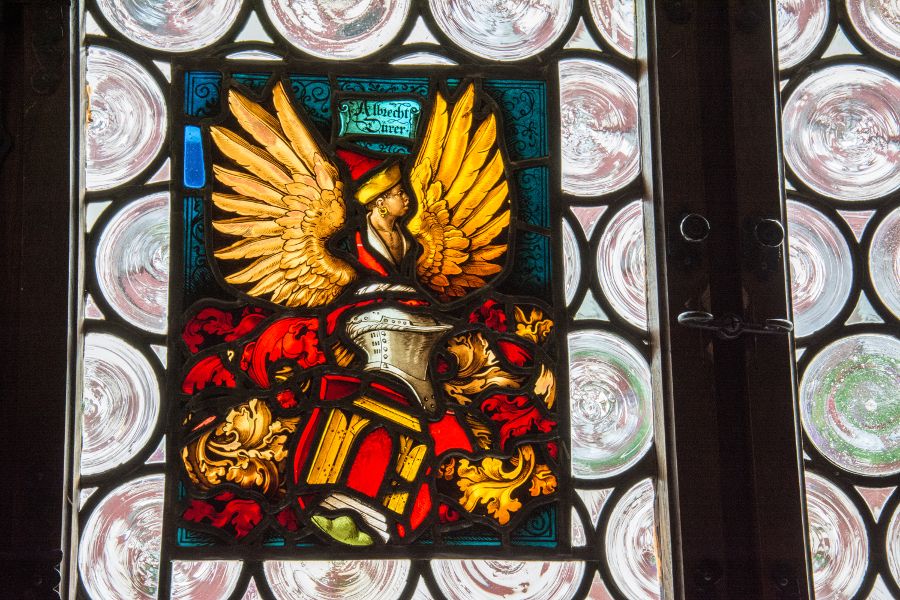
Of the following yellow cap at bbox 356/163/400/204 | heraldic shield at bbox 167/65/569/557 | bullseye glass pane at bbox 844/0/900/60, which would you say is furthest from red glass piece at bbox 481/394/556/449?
bullseye glass pane at bbox 844/0/900/60

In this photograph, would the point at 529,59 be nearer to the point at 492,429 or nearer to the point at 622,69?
the point at 622,69

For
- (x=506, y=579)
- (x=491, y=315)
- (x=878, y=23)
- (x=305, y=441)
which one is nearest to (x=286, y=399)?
(x=305, y=441)

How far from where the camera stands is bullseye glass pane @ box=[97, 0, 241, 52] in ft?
6.09

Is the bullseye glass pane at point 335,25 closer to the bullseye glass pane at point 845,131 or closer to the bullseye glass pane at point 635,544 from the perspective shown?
the bullseye glass pane at point 845,131

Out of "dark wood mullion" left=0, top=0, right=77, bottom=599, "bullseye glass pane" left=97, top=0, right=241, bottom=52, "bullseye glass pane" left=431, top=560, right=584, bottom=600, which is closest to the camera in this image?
"dark wood mullion" left=0, top=0, right=77, bottom=599

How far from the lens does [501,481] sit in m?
1.74

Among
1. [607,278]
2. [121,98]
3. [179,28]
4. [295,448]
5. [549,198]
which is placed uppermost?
[179,28]

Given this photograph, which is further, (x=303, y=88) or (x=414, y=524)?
(x=303, y=88)

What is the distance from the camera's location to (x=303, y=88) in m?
1.84

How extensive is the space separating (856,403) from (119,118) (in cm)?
152

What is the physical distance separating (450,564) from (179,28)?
3.77 feet

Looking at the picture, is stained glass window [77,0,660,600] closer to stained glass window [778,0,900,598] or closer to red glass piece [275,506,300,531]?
red glass piece [275,506,300,531]

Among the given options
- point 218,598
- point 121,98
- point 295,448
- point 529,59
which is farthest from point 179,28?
point 218,598

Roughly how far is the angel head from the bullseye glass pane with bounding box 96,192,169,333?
0.38 m
